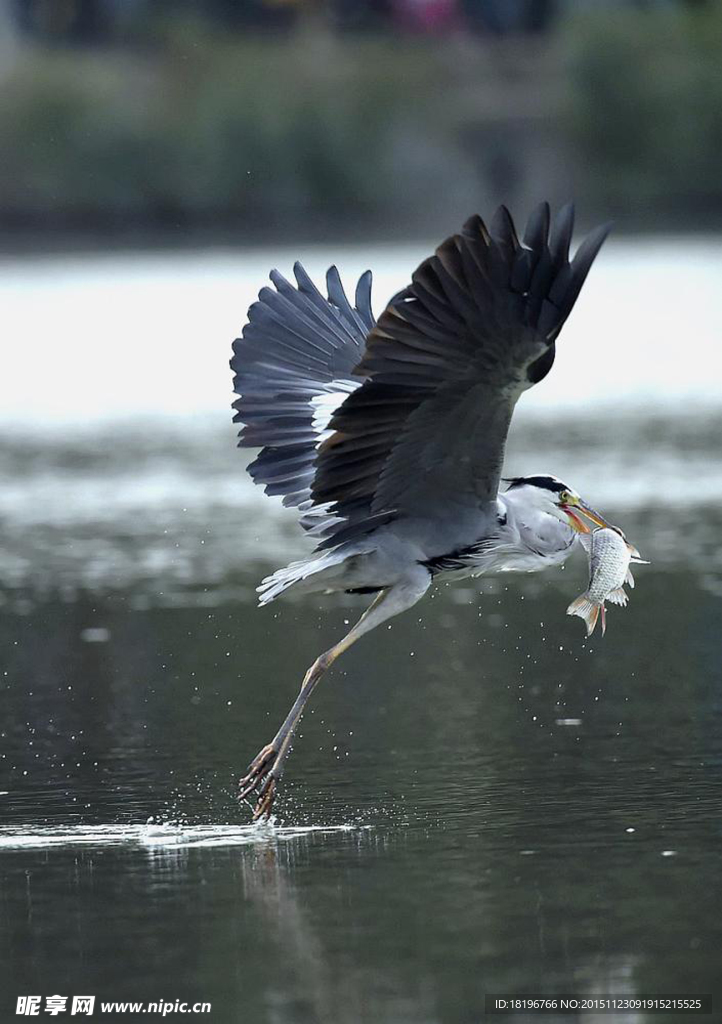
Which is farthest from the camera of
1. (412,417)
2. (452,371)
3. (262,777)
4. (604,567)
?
(604,567)

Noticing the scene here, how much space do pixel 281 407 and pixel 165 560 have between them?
4729 millimetres

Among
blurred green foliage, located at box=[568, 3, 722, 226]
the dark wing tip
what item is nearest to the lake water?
the dark wing tip

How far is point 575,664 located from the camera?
10633mm

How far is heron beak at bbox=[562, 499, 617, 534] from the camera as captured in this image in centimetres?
870

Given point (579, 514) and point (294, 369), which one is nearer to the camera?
point (579, 514)

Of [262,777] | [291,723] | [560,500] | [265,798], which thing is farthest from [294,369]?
[265,798]

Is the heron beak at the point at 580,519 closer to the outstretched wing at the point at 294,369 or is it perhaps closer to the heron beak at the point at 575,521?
the heron beak at the point at 575,521

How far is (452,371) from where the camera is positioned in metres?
7.77

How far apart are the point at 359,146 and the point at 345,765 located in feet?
140

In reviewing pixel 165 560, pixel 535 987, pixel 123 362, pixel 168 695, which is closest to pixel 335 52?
pixel 123 362

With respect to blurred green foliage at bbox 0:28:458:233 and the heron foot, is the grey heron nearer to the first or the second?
the heron foot

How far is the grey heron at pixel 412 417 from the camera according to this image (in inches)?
294

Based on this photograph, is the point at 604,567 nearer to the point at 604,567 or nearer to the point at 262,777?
the point at 604,567

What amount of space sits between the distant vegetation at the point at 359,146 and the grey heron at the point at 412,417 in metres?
39.9
